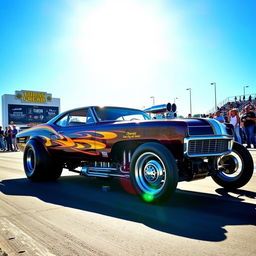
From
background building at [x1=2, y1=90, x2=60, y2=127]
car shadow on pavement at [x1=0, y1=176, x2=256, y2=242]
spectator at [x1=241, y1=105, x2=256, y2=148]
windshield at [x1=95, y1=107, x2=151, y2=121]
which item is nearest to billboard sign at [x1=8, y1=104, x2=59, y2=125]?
background building at [x1=2, y1=90, x2=60, y2=127]

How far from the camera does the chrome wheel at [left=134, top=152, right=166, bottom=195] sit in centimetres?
356

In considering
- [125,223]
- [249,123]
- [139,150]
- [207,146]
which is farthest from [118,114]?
[249,123]

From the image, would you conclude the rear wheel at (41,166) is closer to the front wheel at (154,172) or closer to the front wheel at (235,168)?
the front wheel at (154,172)

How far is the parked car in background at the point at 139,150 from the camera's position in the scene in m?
3.51

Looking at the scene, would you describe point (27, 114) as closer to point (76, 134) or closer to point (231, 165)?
point (76, 134)

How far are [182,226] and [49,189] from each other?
2864mm

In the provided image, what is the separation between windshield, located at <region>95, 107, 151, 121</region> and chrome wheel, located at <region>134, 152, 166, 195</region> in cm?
143

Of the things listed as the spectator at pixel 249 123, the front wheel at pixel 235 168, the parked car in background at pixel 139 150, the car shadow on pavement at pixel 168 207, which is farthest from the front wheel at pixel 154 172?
the spectator at pixel 249 123

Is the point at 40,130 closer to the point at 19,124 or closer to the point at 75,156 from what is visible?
the point at 75,156

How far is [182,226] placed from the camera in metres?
2.70

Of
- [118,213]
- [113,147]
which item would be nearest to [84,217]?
[118,213]

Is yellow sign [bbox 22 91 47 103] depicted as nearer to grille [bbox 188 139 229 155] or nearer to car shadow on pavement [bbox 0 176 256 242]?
car shadow on pavement [bbox 0 176 256 242]

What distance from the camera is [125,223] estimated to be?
2.84 meters

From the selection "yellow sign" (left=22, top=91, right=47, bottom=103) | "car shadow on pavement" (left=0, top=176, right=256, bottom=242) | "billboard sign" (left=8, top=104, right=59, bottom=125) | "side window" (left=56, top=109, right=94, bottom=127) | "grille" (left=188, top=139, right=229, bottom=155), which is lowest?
"car shadow on pavement" (left=0, top=176, right=256, bottom=242)
